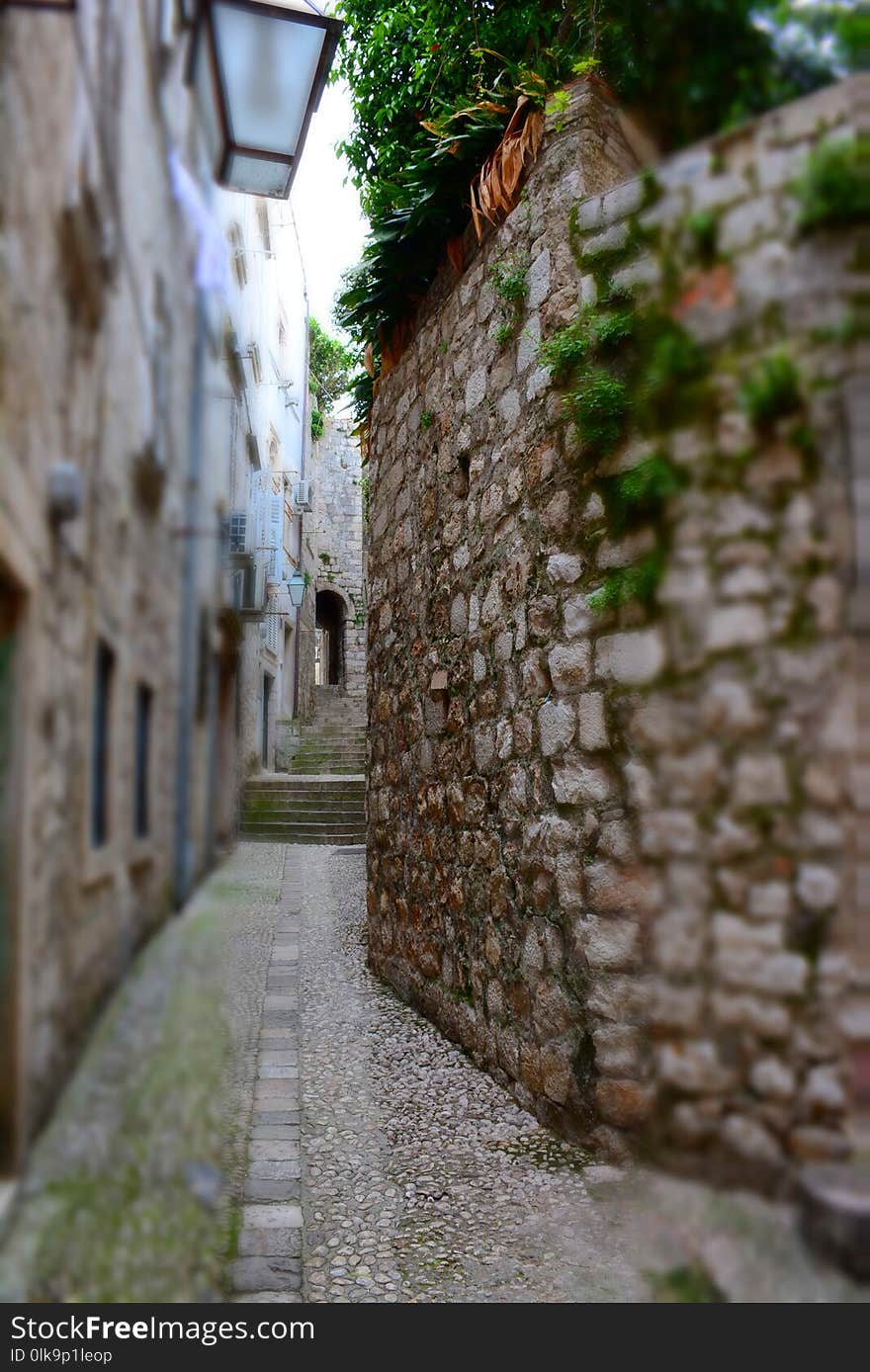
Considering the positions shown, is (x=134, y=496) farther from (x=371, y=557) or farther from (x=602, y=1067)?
(x=371, y=557)

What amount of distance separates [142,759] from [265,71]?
468 mm

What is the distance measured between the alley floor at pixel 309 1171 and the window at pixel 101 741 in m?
0.07

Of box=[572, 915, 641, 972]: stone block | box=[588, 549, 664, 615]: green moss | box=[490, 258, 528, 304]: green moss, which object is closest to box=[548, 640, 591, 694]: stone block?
box=[588, 549, 664, 615]: green moss

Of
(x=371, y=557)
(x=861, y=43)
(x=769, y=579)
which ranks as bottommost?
(x=769, y=579)

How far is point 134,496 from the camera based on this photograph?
1.26 ft

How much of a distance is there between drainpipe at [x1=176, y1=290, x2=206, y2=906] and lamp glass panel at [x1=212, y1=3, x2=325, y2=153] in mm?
178

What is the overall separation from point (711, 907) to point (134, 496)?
0.90ft

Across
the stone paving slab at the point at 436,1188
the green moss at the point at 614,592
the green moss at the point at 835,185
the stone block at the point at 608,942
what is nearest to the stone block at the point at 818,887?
the green moss at the point at 835,185

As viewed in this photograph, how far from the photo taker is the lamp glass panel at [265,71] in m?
0.55

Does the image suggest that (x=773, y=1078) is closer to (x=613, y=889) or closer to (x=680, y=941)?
(x=680, y=941)

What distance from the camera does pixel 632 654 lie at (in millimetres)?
→ 1758

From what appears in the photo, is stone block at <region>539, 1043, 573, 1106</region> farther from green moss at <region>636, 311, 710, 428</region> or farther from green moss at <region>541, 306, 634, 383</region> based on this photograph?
green moss at <region>636, 311, 710, 428</region>
